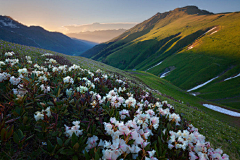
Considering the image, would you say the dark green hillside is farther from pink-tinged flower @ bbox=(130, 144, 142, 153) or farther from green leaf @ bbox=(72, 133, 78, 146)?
green leaf @ bbox=(72, 133, 78, 146)

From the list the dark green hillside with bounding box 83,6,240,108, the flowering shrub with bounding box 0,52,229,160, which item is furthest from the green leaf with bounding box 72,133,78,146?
the dark green hillside with bounding box 83,6,240,108

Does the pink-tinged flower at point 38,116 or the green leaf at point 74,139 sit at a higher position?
the pink-tinged flower at point 38,116

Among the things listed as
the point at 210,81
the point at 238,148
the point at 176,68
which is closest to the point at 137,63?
the point at 176,68

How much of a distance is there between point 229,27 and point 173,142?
676 feet

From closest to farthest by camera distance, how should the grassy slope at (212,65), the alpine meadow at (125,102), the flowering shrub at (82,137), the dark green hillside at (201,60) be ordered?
the flowering shrub at (82,137), the alpine meadow at (125,102), the grassy slope at (212,65), the dark green hillside at (201,60)

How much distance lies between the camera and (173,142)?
302cm

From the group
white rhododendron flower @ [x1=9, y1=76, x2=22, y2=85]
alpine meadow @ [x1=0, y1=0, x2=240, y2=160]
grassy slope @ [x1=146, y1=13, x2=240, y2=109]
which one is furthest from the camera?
grassy slope @ [x1=146, y1=13, x2=240, y2=109]

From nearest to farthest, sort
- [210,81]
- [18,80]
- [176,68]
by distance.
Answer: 1. [18,80]
2. [210,81]
3. [176,68]

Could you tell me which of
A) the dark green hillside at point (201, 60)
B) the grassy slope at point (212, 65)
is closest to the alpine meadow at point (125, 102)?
the grassy slope at point (212, 65)

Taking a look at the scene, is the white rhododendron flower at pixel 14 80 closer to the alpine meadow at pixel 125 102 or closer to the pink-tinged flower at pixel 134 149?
the alpine meadow at pixel 125 102

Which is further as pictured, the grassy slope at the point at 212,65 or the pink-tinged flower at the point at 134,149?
the grassy slope at the point at 212,65

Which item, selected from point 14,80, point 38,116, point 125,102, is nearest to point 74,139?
point 38,116

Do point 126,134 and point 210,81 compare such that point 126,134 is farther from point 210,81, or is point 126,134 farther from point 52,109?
point 210,81

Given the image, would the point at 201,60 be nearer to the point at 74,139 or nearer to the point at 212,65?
the point at 212,65
